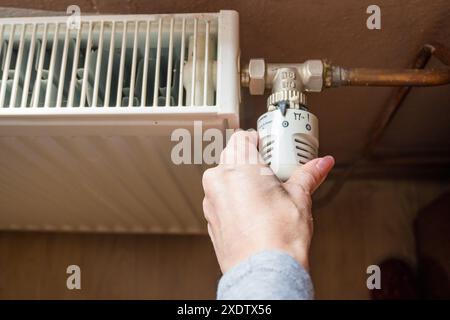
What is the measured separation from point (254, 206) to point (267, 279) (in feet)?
0.27

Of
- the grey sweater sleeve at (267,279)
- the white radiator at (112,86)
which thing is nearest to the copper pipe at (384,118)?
the white radiator at (112,86)

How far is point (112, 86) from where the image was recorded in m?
0.65

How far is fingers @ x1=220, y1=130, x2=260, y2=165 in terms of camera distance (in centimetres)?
52

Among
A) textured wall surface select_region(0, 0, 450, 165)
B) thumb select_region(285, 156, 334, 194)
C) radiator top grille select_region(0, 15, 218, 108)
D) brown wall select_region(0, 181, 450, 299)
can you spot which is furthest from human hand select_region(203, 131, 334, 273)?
brown wall select_region(0, 181, 450, 299)

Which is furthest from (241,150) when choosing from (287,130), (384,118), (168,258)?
(168,258)

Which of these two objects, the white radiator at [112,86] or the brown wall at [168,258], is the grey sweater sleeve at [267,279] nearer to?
the white radiator at [112,86]

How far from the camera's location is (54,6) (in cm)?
69

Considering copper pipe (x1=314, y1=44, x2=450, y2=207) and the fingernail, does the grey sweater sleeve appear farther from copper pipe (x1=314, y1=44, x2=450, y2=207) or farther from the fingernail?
copper pipe (x1=314, y1=44, x2=450, y2=207)

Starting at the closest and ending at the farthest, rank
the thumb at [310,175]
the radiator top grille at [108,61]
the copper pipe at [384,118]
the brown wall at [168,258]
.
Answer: the thumb at [310,175] < the radiator top grille at [108,61] < the copper pipe at [384,118] < the brown wall at [168,258]

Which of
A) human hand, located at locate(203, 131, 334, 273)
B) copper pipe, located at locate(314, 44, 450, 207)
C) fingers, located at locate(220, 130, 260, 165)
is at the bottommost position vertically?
human hand, located at locate(203, 131, 334, 273)

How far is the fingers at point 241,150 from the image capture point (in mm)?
517

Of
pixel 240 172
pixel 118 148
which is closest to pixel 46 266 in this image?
pixel 118 148

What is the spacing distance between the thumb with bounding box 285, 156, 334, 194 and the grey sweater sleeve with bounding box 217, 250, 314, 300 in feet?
0.32
